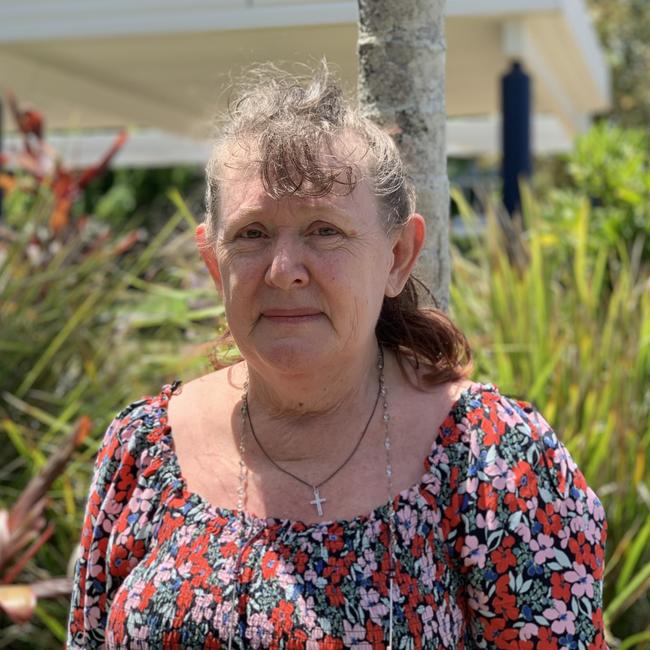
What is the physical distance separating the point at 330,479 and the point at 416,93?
104cm

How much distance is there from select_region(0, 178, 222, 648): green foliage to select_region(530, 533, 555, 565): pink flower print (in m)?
2.23

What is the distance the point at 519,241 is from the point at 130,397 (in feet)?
6.09

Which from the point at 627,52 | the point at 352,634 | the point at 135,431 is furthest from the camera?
the point at 627,52

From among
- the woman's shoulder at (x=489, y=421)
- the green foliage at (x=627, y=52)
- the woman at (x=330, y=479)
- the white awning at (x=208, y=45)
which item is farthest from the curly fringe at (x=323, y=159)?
the green foliage at (x=627, y=52)

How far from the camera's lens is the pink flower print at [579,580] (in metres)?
1.82

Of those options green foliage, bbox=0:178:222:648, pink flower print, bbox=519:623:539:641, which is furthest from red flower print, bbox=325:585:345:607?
green foliage, bbox=0:178:222:648

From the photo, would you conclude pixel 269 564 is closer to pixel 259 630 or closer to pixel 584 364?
pixel 259 630

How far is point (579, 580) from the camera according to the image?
182 centimetres

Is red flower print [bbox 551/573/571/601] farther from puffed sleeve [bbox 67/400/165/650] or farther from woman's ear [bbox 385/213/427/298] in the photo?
puffed sleeve [bbox 67/400/165/650]

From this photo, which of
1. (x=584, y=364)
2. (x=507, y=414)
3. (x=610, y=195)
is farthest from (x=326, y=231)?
(x=610, y=195)

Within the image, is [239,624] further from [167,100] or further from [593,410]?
[167,100]

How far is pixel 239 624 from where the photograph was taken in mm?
1836

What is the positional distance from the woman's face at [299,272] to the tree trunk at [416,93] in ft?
2.07

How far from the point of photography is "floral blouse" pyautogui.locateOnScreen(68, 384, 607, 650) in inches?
71.4
